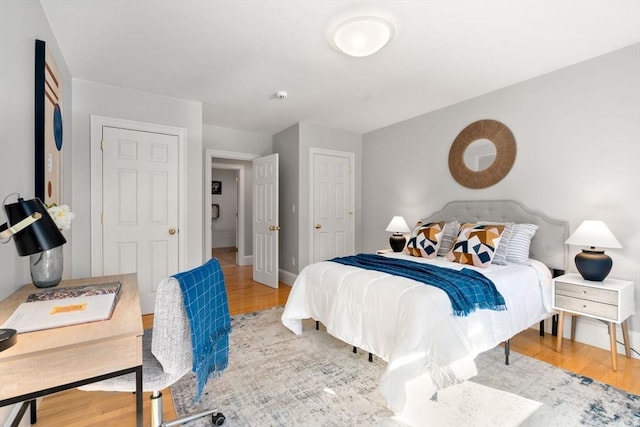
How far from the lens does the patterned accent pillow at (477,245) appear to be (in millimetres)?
2691

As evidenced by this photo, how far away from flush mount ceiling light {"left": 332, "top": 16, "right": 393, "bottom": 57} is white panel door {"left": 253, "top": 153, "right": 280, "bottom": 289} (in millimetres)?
2458

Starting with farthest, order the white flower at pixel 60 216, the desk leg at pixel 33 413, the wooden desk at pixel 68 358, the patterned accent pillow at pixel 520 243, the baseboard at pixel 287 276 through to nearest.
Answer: the baseboard at pixel 287 276 < the patterned accent pillow at pixel 520 243 < the desk leg at pixel 33 413 < the white flower at pixel 60 216 < the wooden desk at pixel 68 358

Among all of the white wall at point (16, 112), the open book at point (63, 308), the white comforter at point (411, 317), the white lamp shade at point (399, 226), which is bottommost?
the white comforter at point (411, 317)

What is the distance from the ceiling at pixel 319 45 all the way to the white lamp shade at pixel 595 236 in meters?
1.44

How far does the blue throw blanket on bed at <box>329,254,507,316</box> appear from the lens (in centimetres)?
199

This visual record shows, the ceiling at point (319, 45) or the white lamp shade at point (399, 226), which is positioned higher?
the ceiling at point (319, 45)

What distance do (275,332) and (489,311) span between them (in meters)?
1.85

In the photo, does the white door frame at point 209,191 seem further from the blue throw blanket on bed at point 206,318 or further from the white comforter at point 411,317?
the blue throw blanket on bed at point 206,318

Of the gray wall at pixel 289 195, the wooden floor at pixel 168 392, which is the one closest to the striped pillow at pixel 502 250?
the wooden floor at pixel 168 392

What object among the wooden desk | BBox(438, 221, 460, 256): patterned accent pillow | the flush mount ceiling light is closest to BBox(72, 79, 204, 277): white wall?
the flush mount ceiling light

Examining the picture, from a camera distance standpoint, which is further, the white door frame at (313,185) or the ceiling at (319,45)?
the white door frame at (313,185)

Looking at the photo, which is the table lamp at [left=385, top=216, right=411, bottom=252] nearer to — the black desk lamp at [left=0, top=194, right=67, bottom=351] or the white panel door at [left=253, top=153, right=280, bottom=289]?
the white panel door at [left=253, top=153, right=280, bottom=289]

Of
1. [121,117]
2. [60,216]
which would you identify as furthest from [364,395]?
[121,117]

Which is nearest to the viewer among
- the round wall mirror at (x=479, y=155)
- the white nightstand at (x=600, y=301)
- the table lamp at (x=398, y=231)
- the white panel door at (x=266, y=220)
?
the white nightstand at (x=600, y=301)
